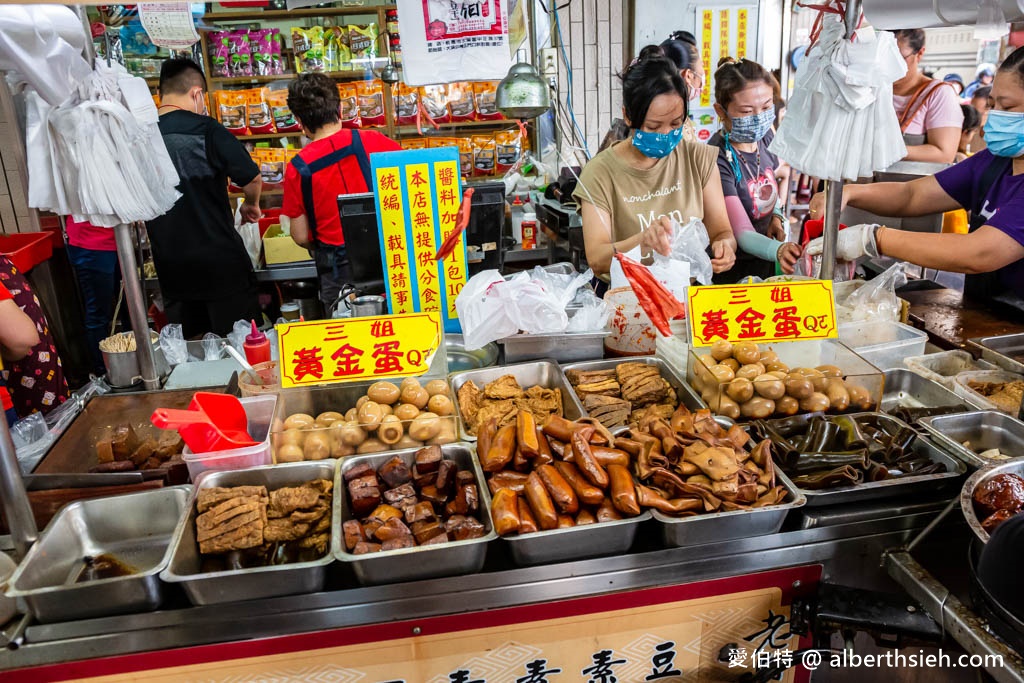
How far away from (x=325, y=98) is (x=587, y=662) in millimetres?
3071

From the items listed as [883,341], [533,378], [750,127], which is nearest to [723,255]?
[883,341]

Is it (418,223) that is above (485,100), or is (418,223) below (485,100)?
below

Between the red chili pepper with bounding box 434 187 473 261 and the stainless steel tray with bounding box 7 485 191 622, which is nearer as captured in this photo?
the stainless steel tray with bounding box 7 485 191 622

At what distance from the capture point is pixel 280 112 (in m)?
6.27

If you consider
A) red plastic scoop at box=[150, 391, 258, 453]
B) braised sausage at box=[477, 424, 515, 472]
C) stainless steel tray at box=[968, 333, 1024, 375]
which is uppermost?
red plastic scoop at box=[150, 391, 258, 453]

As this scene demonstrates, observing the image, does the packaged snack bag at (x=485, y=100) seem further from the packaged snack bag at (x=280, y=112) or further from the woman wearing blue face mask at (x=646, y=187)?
the woman wearing blue face mask at (x=646, y=187)

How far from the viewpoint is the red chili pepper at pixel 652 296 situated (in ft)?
6.76

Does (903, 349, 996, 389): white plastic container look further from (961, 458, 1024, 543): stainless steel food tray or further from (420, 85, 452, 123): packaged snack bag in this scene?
(420, 85, 452, 123): packaged snack bag

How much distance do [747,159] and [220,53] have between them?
485cm

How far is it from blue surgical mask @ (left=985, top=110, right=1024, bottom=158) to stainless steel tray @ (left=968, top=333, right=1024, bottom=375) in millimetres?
624

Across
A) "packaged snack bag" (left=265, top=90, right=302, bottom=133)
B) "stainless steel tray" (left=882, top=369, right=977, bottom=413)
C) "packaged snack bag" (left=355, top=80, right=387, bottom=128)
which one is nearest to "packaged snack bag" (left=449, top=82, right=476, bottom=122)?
"packaged snack bag" (left=355, top=80, right=387, bottom=128)

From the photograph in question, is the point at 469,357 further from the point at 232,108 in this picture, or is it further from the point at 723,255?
the point at 232,108

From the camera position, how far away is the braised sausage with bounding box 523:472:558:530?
138cm

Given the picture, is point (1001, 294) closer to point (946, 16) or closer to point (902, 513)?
point (946, 16)
